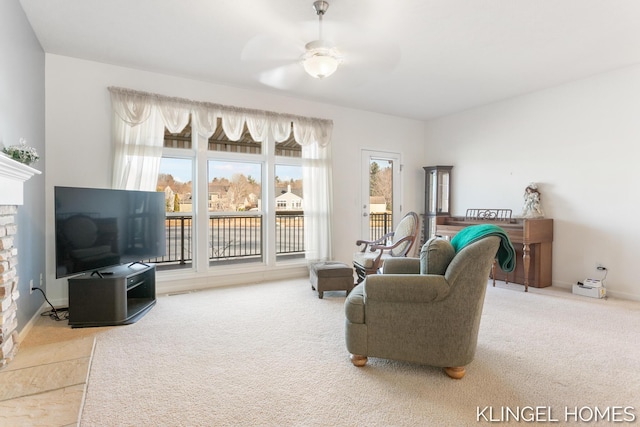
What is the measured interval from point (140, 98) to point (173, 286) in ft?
7.56

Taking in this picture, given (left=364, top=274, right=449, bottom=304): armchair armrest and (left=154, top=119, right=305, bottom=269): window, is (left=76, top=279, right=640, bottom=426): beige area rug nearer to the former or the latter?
(left=364, top=274, right=449, bottom=304): armchair armrest

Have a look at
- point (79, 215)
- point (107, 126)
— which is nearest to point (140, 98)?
point (107, 126)

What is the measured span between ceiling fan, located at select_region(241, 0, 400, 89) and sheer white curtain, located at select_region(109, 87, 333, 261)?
2.13 ft

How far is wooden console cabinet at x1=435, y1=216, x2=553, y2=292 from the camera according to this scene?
4008mm

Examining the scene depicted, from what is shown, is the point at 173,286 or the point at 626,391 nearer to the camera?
the point at 626,391

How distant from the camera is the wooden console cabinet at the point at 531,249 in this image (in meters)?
Answer: 4.01

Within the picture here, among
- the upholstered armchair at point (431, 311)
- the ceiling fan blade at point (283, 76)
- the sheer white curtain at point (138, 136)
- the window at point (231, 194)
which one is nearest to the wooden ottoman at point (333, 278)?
the window at point (231, 194)

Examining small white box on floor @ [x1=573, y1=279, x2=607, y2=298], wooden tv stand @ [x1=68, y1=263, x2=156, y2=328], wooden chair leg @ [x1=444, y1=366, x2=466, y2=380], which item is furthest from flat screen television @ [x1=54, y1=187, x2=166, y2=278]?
small white box on floor @ [x1=573, y1=279, x2=607, y2=298]

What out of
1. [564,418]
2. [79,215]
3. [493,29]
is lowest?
[564,418]

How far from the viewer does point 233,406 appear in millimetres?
1730

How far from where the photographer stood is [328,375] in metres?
2.04

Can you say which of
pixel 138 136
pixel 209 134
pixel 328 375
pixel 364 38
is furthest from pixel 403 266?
pixel 138 136

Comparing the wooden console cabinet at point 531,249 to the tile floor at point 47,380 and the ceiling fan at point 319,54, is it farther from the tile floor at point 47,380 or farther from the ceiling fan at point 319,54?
the tile floor at point 47,380

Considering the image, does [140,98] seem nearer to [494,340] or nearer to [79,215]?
[79,215]
